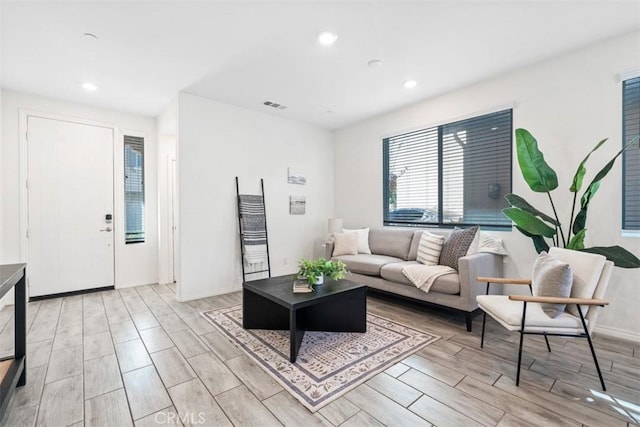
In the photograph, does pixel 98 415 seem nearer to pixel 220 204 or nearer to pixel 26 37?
pixel 220 204

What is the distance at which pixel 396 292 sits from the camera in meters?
3.42

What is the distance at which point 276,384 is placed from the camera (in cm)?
196

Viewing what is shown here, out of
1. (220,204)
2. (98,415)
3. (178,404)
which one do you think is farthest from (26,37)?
(178,404)

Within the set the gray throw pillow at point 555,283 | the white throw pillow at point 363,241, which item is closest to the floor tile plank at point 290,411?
the gray throw pillow at point 555,283

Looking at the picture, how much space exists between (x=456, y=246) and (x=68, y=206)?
506cm

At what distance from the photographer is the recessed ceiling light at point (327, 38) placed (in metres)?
2.52

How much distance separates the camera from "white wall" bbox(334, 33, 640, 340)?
2609 millimetres

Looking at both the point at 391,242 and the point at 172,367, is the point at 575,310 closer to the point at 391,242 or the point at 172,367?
the point at 391,242

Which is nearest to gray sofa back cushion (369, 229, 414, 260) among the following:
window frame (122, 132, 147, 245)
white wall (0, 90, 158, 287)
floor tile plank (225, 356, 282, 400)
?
floor tile plank (225, 356, 282, 400)

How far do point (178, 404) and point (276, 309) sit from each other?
1.16m

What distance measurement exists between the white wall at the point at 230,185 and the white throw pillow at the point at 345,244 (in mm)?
853

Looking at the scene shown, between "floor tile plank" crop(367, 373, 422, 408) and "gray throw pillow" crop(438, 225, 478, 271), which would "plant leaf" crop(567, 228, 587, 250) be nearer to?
"gray throw pillow" crop(438, 225, 478, 271)

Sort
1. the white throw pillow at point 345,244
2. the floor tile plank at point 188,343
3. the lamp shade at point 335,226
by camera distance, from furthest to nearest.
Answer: the lamp shade at point 335,226, the white throw pillow at point 345,244, the floor tile plank at point 188,343

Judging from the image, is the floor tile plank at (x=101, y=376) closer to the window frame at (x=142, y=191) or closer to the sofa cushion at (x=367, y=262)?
the window frame at (x=142, y=191)
